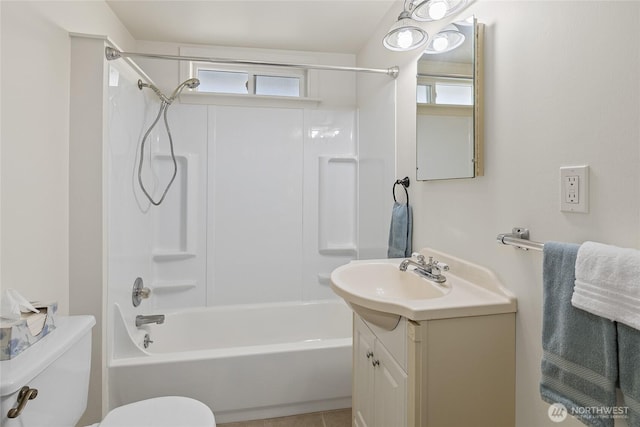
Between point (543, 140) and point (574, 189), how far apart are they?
0.64 feet

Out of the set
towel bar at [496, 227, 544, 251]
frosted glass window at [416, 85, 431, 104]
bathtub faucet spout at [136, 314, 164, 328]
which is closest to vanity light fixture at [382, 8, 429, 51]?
frosted glass window at [416, 85, 431, 104]

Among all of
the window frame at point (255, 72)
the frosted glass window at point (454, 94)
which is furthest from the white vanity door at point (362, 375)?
the window frame at point (255, 72)

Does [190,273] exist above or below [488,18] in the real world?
below

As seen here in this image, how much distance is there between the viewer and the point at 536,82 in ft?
3.52

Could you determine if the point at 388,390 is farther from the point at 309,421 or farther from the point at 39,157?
the point at 39,157

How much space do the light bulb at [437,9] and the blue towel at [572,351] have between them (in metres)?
0.97

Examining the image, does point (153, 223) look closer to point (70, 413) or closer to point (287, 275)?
point (287, 275)

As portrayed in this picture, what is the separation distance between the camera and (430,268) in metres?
1.43

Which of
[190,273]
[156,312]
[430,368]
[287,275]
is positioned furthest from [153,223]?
[430,368]

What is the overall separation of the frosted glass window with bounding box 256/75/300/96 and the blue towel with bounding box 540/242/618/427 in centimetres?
244

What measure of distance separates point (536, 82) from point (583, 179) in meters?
0.36

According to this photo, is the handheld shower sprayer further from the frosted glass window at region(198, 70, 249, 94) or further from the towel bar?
the towel bar

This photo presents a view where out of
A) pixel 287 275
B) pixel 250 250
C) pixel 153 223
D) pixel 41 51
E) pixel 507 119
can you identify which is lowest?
pixel 287 275

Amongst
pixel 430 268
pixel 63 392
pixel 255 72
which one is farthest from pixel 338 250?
pixel 63 392
